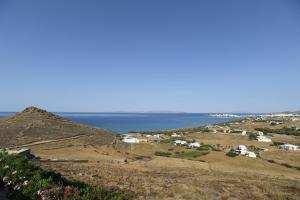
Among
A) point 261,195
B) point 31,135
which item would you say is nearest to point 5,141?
point 31,135

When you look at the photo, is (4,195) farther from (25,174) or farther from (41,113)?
(41,113)

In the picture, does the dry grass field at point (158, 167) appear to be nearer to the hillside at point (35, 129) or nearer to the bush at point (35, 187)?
the hillside at point (35, 129)

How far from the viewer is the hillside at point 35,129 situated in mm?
41938

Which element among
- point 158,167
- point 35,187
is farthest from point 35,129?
point 35,187

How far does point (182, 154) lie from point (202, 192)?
34357mm

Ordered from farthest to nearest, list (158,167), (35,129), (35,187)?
(35,129) < (158,167) < (35,187)

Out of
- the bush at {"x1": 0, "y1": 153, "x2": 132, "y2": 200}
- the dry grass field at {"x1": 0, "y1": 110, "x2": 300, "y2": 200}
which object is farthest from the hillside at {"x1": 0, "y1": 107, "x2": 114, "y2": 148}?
the bush at {"x1": 0, "y1": 153, "x2": 132, "y2": 200}

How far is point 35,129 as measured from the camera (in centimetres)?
4844

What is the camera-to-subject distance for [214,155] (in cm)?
4725

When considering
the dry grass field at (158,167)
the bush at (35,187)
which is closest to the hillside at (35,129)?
the dry grass field at (158,167)

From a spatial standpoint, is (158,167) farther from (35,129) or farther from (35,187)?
(35,129)

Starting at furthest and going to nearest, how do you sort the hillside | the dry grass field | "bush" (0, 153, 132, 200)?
1. the hillside
2. the dry grass field
3. "bush" (0, 153, 132, 200)

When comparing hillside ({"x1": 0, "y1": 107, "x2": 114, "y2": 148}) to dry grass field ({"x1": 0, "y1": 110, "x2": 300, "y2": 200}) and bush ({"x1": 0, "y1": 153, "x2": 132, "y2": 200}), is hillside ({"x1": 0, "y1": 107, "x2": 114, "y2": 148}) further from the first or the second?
bush ({"x1": 0, "y1": 153, "x2": 132, "y2": 200})

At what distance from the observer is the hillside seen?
41.9m
